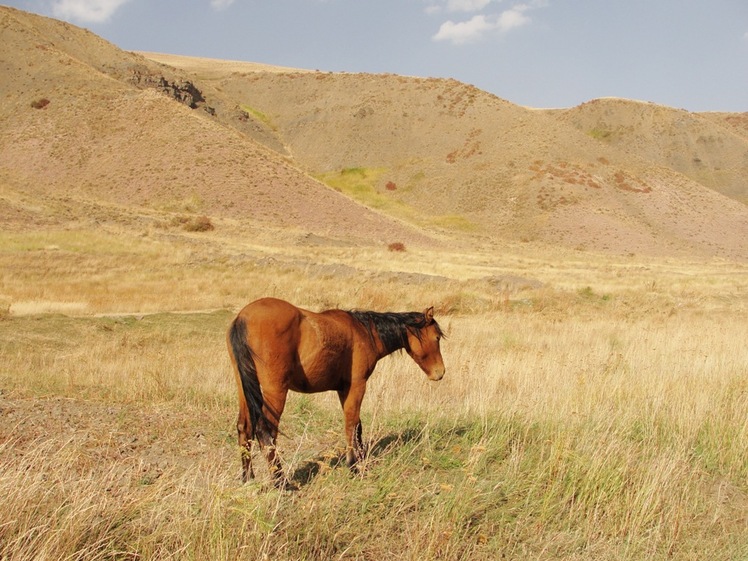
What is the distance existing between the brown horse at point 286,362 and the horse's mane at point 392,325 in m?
0.19

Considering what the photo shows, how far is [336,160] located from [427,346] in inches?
3376

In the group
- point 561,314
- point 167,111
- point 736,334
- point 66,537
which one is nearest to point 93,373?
point 66,537

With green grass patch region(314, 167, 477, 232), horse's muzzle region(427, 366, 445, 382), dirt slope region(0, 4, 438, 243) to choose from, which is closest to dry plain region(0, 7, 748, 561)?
dirt slope region(0, 4, 438, 243)

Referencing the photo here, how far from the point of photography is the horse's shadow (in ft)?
17.5

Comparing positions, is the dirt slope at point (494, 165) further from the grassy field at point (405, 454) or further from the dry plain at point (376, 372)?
the grassy field at point (405, 454)

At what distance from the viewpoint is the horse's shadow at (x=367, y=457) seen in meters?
5.35

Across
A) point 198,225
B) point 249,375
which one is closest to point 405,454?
point 249,375

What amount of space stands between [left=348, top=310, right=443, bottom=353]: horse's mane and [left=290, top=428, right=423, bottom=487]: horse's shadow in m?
0.91

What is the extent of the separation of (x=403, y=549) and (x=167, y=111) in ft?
233

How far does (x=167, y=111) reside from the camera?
6838cm

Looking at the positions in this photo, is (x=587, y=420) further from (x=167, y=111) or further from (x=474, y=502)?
(x=167, y=111)

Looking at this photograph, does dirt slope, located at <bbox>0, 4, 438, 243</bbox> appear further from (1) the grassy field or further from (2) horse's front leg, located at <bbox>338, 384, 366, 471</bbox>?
(2) horse's front leg, located at <bbox>338, 384, 366, 471</bbox>

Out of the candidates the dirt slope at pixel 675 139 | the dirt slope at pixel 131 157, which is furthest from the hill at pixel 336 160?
the dirt slope at pixel 675 139

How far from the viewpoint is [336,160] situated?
296ft
